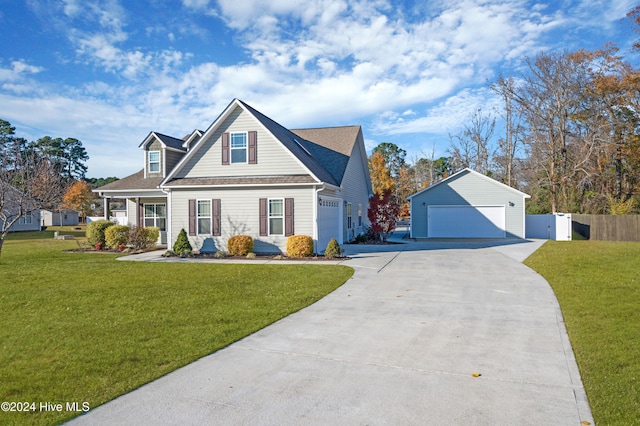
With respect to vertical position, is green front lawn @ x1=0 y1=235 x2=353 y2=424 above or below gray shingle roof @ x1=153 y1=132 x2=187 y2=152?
below

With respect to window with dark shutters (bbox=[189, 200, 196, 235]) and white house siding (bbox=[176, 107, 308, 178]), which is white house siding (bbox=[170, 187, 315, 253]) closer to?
window with dark shutters (bbox=[189, 200, 196, 235])

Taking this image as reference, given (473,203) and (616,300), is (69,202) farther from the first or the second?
(616,300)

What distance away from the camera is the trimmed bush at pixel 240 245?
16016 mm

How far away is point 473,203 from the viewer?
965 inches

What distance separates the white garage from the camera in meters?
16.9

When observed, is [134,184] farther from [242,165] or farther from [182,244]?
[242,165]

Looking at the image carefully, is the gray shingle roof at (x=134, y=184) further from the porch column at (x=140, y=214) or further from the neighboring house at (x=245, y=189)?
the neighboring house at (x=245, y=189)

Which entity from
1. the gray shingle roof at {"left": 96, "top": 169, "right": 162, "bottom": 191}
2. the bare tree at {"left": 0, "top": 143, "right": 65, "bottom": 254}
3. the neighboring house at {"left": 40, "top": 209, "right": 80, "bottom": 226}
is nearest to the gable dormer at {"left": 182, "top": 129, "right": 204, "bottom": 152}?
the gray shingle roof at {"left": 96, "top": 169, "right": 162, "bottom": 191}

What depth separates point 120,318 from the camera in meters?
6.93

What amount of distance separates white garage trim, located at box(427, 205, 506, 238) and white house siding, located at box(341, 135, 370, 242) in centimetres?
458

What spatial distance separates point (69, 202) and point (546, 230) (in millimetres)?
47916

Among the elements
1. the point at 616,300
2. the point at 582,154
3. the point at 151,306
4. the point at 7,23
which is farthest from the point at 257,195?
the point at 582,154

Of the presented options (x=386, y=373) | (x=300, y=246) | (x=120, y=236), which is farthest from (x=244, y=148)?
(x=386, y=373)

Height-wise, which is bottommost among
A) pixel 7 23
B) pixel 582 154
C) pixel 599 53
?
pixel 582 154
